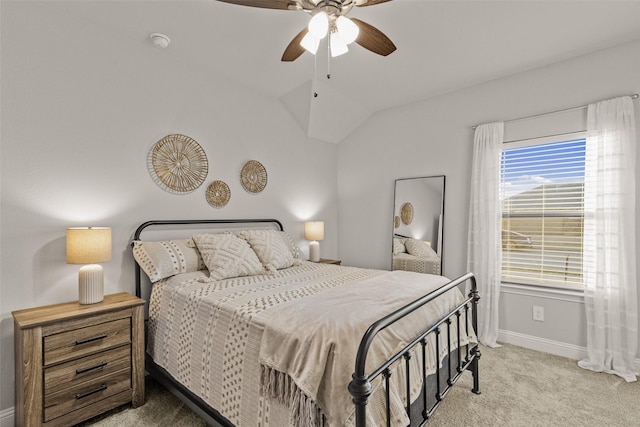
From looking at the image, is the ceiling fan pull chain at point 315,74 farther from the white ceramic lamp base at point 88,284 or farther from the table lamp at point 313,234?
the white ceramic lamp base at point 88,284

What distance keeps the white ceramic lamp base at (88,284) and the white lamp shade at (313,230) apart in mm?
2247

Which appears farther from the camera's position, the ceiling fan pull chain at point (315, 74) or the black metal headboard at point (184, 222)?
the ceiling fan pull chain at point (315, 74)

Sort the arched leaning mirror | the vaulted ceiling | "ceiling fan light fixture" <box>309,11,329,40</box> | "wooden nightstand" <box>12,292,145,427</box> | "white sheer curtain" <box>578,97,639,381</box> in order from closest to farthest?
"ceiling fan light fixture" <box>309,11,329,40</box>, "wooden nightstand" <box>12,292,145,427</box>, the vaulted ceiling, "white sheer curtain" <box>578,97,639,381</box>, the arched leaning mirror

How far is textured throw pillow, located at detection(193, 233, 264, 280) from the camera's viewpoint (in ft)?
7.75

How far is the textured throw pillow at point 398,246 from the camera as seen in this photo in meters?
3.85

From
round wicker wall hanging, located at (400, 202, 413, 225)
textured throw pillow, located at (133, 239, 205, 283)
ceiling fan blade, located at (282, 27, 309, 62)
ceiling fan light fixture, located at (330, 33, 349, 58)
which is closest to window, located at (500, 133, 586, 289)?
round wicker wall hanging, located at (400, 202, 413, 225)

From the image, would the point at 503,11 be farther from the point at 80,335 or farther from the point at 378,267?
the point at 80,335

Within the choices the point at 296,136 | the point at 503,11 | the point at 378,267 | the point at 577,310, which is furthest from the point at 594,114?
the point at 296,136

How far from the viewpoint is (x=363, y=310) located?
4.93 feet

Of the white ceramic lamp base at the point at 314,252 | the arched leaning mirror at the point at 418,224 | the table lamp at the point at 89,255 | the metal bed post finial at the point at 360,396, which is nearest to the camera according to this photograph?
the metal bed post finial at the point at 360,396

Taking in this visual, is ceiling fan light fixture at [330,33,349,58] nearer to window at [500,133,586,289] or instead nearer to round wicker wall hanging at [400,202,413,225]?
window at [500,133,586,289]

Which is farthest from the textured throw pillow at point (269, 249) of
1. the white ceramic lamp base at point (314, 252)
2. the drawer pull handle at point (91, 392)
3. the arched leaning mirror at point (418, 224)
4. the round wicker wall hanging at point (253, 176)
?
the arched leaning mirror at point (418, 224)

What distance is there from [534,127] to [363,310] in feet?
8.96

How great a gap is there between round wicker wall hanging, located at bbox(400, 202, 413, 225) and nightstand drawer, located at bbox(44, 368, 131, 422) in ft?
10.2
